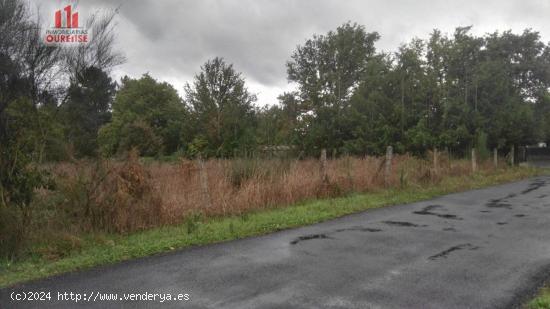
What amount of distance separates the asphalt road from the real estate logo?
15.8ft

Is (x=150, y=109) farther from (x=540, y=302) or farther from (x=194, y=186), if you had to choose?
(x=540, y=302)

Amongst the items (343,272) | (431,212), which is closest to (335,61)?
(431,212)

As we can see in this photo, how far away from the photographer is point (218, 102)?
3127cm

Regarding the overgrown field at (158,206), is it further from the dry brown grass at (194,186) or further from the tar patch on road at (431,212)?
the tar patch on road at (431,212)

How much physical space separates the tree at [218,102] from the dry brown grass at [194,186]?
14320mm

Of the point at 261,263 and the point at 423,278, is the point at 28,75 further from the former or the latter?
the point at 423,278

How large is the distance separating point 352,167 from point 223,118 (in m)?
15.8

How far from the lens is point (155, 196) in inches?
329

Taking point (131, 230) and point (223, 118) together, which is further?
point (223, 118)

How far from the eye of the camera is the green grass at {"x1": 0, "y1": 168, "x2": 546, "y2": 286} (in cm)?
553

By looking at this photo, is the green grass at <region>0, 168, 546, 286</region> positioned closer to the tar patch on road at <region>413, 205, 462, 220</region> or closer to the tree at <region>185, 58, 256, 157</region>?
the tar patch on road at <region>413, 205, 462, 220</region>

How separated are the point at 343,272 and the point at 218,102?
27221 millimetres

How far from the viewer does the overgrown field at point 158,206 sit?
6113 millimetres

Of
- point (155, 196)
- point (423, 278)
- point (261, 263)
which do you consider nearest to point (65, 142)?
point (155, 196)
